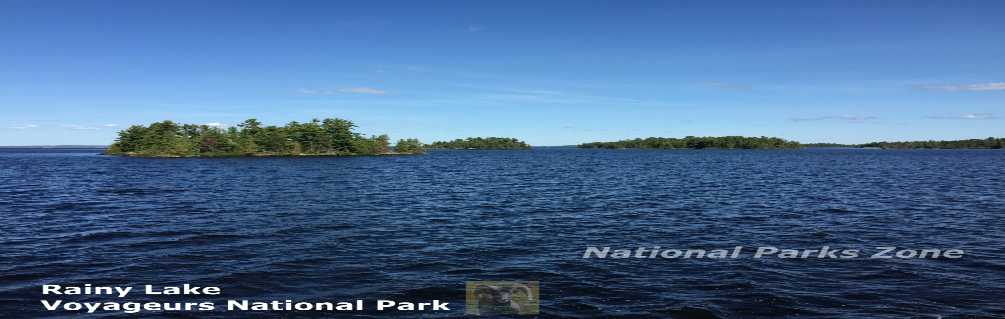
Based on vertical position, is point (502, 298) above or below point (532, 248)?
below

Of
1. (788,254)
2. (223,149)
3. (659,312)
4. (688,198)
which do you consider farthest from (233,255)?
(223,149)

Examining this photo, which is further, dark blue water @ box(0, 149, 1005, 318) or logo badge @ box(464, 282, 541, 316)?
dark blue water @ box(0, 149, 1005, 318)

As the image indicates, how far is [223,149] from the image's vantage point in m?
199

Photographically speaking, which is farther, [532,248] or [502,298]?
[532,248]

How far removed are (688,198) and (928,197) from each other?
20.6 meters

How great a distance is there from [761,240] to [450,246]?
15.5 meters

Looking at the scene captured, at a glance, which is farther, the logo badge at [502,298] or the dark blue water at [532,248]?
the dark blue water at [532,248]

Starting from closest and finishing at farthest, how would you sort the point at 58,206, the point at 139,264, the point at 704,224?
the point at 139,264 < the point at 704,224 < the point at 58,206

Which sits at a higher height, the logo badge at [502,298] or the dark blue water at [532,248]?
the dark blue water at [532,248]

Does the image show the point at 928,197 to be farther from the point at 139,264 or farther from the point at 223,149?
the point at 223,149

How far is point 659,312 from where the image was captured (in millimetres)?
15844

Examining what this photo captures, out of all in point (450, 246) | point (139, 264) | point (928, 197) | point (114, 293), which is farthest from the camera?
point (928, 197)

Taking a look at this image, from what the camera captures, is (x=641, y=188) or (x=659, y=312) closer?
(x=659, y=312)

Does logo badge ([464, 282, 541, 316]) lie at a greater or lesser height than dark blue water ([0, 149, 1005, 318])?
lesser
